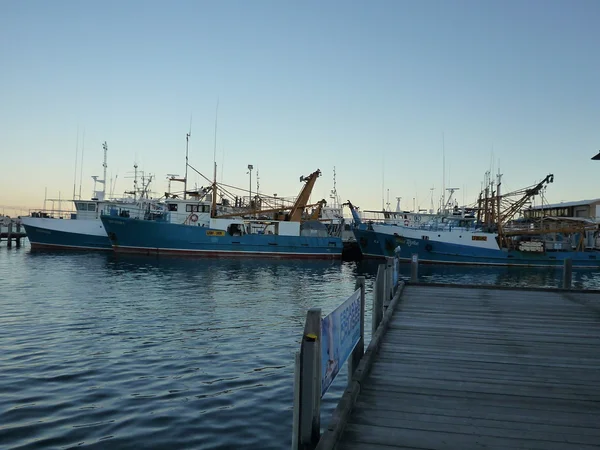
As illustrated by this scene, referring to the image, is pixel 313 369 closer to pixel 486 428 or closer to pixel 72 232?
pixel 486 428

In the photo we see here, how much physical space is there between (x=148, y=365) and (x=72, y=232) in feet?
121

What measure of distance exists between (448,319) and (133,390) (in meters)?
5.27

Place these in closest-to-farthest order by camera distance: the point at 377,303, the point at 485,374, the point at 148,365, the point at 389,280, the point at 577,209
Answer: the point at 485,374 < the point at 377,303 < the point at 148,365 < the point at 389,280 < the point at 577,209

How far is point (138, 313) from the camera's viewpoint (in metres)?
13.4

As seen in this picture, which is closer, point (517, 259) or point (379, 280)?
point (379, 280)

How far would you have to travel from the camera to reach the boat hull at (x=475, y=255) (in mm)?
35500

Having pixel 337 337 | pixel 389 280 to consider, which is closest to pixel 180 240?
pixel 389 280

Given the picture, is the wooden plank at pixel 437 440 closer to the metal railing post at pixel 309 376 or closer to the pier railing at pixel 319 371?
the pier railing at pixel 319 371

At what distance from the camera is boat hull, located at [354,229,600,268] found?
35500 millimetres

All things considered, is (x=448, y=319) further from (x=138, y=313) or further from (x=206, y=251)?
(x=206, y=251)

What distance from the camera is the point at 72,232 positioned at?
1619 inches

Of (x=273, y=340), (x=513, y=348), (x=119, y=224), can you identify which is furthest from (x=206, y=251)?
(x=513, y=348)

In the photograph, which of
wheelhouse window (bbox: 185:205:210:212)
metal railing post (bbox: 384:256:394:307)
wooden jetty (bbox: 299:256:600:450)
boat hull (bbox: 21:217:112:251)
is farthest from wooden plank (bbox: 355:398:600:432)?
boat hull (bbox: 21:217:112:251)

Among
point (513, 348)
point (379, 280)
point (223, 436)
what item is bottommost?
point (223, 436)
